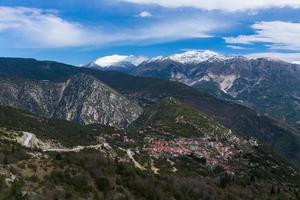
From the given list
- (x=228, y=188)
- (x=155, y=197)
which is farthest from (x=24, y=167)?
(x=228, y=188)

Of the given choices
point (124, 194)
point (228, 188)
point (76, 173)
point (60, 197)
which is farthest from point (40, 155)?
point (228, 188)

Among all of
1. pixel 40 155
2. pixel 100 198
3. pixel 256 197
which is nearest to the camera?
pixel 100 198

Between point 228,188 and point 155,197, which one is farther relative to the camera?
point 228,188

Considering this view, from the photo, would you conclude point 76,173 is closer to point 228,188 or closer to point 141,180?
point 141,180

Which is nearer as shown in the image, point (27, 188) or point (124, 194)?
point (27, 188)

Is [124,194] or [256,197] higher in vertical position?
[124,194]

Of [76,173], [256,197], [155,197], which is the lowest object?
[256,197]

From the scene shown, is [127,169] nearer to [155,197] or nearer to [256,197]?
[155,197]

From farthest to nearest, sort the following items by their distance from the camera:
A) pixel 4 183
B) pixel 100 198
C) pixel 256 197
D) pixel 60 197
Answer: pixel 256 197 → pixel 100 198 → pixel 60 197 → pixel 4 183

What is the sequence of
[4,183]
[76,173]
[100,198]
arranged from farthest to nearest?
[76,173] → [100,198] → [4,183]
